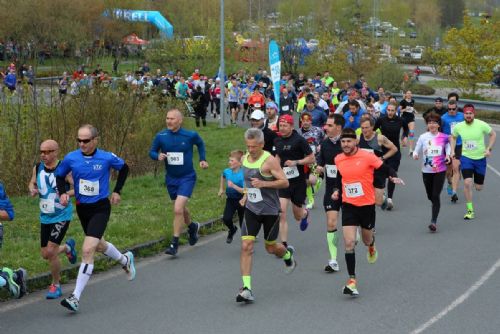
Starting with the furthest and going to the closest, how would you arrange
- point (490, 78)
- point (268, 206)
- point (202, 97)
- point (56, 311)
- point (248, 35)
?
point (248, 35) < point (490, 78) < point (202, 97) < point (268, 206) < point (56, 311)

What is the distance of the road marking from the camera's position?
26.6ft

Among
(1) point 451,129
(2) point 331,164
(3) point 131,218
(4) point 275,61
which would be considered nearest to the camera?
(2) point 331,164

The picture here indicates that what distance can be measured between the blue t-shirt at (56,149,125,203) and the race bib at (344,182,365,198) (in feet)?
8.42

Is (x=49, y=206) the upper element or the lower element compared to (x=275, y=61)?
lower

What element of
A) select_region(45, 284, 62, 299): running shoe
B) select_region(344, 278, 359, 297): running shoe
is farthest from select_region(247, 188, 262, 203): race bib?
select_region(45, 284, 62, 299): running shoe

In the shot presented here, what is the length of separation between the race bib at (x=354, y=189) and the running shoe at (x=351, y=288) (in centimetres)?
93

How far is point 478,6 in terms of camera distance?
5162 inches

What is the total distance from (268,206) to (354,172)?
99 centimetres

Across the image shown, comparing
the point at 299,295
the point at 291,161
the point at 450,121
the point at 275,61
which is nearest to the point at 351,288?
the point at 299,295

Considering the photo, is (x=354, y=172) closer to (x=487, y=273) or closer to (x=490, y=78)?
(x=487, y=273)

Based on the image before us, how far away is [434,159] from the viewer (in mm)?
13539

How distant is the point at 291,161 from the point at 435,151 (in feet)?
10.6

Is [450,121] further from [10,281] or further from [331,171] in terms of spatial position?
[10,281]

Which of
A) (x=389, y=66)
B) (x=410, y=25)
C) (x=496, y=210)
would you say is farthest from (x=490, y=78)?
(x=410, y=25)
